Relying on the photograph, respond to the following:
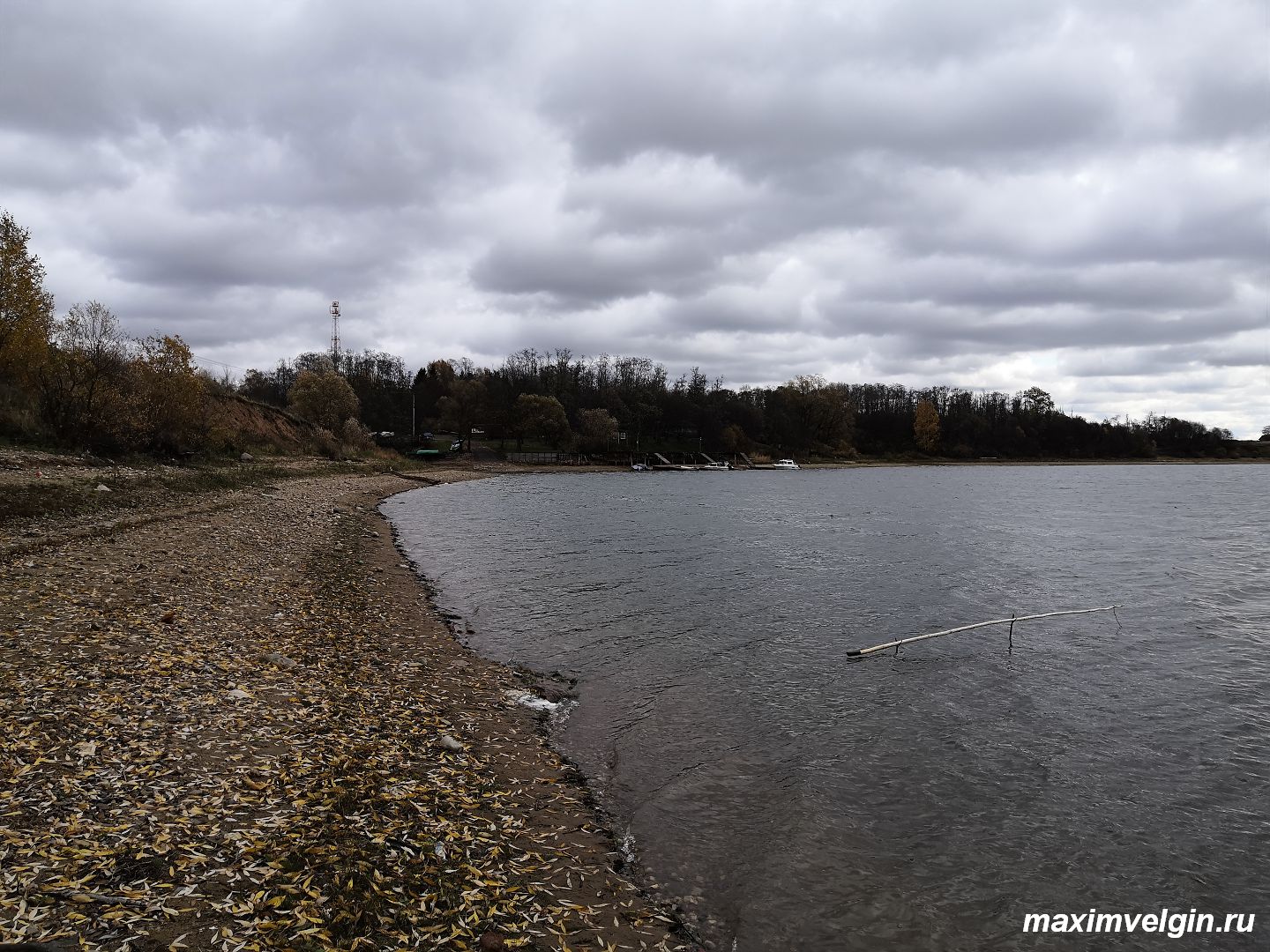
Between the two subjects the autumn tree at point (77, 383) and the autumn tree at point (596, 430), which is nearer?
the autumn tree at point (77, 383)

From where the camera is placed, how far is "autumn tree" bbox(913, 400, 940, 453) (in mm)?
188500

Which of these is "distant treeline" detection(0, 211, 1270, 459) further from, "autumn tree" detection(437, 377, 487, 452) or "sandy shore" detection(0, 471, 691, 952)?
"sandy shore" detection(0, 471, 691, 952)

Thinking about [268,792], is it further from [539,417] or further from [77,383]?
[539,417]

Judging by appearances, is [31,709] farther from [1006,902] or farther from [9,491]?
[9,491]

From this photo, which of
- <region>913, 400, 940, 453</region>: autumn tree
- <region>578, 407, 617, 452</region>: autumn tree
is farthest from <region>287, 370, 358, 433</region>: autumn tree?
<region>913, 400, 940, 453</region>: autumn tree

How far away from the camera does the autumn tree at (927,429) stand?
188500mm

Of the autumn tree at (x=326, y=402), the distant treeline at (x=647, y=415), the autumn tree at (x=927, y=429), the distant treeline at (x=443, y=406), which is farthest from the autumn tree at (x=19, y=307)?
the autumn tree at (x=927, y=429)

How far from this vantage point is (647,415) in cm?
15225

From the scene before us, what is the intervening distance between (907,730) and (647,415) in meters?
141

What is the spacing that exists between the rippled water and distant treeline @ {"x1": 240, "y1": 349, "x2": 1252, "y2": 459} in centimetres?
10387

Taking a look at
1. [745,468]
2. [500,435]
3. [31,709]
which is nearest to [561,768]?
[31,709]

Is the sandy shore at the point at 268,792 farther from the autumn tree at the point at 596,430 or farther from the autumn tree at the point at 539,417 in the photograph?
the autumn tree at the point at 596,430

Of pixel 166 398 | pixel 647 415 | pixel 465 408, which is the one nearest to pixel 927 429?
pixel 647 415

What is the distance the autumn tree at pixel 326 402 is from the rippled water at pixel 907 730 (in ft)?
244
